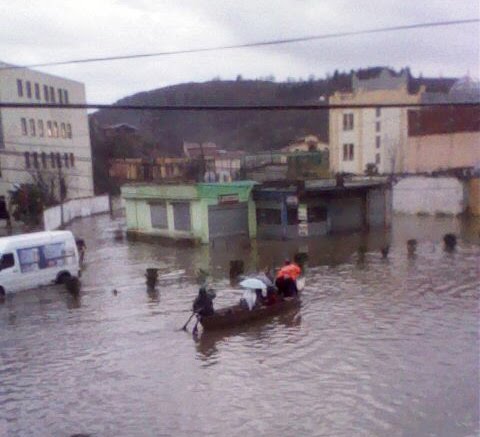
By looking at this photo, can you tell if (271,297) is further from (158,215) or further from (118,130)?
(118,130)

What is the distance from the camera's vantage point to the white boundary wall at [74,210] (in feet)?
121

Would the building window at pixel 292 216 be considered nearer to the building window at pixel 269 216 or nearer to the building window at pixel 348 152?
the building window at pixel 269 216

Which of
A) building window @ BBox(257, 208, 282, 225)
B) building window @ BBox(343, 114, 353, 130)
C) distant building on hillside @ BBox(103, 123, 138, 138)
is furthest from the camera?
distant building on hillside @ BBox(103, 123, 138, 138)

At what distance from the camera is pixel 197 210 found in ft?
94.7

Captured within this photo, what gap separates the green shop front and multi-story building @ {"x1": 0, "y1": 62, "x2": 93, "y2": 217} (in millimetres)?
8624

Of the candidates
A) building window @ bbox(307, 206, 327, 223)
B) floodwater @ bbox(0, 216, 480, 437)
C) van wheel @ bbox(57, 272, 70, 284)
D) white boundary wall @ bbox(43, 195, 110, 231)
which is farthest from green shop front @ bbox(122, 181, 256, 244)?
van wheel @ bbox(57, 272, 70, 284)

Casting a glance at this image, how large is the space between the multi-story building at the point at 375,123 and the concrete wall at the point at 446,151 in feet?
5.23

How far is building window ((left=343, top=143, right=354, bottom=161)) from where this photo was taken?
50094 mm

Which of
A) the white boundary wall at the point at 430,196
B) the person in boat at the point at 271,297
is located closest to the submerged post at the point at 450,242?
the person in boat at the point at 271,297

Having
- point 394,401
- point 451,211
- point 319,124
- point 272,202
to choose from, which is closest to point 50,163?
point 272,202

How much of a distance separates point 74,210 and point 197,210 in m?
19.6

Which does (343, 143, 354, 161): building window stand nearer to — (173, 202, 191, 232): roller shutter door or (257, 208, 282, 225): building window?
(257, 208, 282, 225): building window

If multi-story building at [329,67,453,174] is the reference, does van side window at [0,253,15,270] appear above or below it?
below

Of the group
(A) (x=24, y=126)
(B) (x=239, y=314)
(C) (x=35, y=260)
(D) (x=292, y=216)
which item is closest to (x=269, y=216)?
(D) (x=292, y=216)
